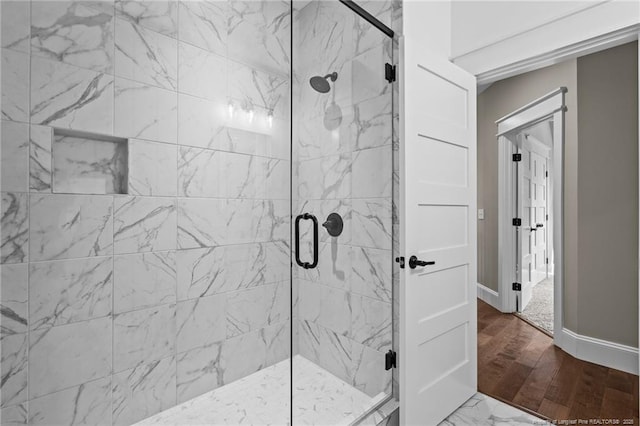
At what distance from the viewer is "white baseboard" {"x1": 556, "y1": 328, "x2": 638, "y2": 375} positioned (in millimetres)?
2410

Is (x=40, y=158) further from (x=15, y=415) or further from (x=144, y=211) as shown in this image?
(x=15, y=415)

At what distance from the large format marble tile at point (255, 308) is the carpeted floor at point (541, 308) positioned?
269 cm

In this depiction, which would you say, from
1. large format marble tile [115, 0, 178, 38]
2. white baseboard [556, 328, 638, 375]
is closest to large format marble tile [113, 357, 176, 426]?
large format marble tile [115, 0, 178, 38]

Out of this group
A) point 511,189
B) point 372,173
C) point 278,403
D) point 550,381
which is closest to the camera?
point 372,173

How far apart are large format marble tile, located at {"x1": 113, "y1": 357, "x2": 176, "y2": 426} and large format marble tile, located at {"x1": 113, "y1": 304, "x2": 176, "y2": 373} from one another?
0.14ft

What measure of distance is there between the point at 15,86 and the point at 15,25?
9.5 inches

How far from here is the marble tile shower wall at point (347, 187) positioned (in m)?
1.57

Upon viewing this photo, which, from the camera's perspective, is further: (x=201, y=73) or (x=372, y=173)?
(x=201, y=73)

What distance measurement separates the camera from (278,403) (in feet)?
6.21

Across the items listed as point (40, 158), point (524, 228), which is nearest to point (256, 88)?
point (40, 158)

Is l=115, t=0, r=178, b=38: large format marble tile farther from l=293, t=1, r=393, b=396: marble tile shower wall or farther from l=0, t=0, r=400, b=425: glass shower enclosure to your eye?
l=293, t=1, r=393, b=396: marble tile shower wall

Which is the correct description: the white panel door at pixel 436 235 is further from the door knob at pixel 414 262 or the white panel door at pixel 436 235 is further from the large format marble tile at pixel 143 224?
the large format marble tile at pixel 143 224

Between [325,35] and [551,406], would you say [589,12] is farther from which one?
[551,406]

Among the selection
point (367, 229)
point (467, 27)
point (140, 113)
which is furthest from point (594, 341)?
point (140, 113)
